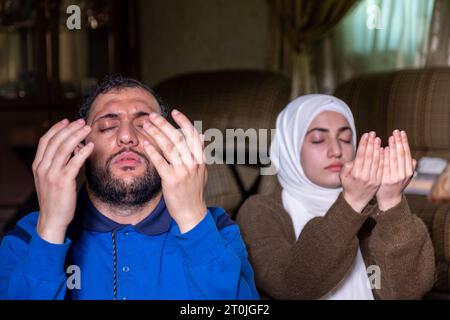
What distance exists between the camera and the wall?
13.1 feet

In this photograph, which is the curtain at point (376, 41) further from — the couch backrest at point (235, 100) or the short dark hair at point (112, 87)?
the short dark hair at point (112, 87)

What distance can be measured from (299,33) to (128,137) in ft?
9.24

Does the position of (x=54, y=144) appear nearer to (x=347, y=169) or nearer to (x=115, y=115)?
(x=115, y=115)

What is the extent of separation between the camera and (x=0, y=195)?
12.4ft

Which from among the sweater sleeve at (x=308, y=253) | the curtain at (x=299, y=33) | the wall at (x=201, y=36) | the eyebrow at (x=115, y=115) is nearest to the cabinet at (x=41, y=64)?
the wall at (x=201, y=36)

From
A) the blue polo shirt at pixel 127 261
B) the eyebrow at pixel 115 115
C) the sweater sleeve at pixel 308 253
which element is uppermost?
the eyebrow at pixel 115 115

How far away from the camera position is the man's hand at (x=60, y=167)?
0.91 m

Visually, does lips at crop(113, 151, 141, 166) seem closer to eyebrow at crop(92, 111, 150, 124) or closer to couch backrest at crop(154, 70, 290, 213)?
eyebrow at crop(92, 111, 150, 124)

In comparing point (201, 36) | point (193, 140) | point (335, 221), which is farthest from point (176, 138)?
point (201, 36)

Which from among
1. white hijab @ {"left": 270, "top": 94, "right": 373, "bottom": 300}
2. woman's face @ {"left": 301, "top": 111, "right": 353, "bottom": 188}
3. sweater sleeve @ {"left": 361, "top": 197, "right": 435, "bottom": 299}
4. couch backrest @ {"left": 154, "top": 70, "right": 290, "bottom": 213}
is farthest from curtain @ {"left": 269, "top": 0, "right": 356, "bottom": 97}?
sweater sleeve @ {"left": 361, "top": 197, "right": 435, "bottom": 299}

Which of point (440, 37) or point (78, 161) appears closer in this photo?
point (78, 161)

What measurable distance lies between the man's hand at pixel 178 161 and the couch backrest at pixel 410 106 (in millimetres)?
2009

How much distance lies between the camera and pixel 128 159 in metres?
1.11

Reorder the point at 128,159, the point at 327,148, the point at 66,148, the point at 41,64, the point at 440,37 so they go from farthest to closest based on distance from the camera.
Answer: the point at 41,64 < the point at 440,37 < the point at 327,148 < the point at 128,159 < the point at 66,148
